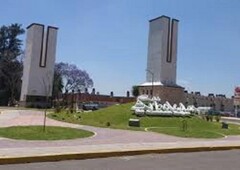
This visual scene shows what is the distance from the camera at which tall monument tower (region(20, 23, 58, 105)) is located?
80812 mm

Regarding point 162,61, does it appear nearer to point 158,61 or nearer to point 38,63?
point 158,61

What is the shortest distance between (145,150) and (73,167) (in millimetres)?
4210

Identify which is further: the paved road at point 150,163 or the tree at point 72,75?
the tree at point 72,75

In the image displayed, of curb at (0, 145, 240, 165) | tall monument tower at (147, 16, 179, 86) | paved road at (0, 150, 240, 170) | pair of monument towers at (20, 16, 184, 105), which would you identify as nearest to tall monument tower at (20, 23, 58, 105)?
pair of monument towers at (20, 16, 184, 105)

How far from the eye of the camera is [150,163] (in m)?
12.3

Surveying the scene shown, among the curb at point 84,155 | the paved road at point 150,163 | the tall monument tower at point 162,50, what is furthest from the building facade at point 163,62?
the paved road at point 150,163

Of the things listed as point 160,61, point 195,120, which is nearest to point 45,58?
point 160,61

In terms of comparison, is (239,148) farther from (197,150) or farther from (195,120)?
(195,120)

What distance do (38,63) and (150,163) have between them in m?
71.5

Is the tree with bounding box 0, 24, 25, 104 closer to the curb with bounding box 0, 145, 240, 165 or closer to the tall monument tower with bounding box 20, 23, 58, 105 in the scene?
the tall monument tower with bounding box 20, 23, 58, 105

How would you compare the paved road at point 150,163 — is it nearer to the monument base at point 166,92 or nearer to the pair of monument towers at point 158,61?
the monument base at point 166,92

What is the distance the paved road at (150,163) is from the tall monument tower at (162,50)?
5220cm

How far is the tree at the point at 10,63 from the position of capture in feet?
296

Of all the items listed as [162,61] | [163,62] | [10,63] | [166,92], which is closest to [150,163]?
[166,92]
